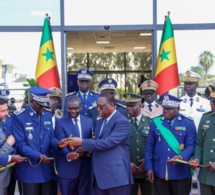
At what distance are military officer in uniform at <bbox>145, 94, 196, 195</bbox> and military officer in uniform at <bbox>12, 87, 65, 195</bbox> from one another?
126 cm

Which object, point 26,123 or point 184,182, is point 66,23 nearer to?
point 26,123

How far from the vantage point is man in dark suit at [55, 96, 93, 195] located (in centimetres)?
464

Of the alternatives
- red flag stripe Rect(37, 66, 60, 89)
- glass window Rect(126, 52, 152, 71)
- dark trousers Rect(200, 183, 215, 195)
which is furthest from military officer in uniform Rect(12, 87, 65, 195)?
glass window Rect(126, 52, 152, 71)

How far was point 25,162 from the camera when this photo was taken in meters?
4.51

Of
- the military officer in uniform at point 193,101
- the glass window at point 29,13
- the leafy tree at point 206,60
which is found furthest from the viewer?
the leafy tree at point 206,60

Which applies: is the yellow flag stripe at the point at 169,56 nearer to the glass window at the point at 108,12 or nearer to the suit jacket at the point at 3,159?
the glass window at the point at 108,12

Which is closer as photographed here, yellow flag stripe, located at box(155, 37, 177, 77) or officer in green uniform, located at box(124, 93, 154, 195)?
officer in green uniform, located at box(124, 93, 154, 195)

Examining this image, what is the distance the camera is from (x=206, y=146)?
4312 millimetres

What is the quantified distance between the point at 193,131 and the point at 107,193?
4.31ft

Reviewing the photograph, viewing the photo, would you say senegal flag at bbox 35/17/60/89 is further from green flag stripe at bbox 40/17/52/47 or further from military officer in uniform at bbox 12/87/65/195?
military officer in uniform at bbox 12/87/65/195

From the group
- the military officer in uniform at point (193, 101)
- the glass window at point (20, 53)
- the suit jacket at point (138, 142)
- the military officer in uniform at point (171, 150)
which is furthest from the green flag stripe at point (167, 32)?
Result: the military officer in uniform at point (171, 150)

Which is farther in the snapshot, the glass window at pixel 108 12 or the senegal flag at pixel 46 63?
the glass window at pixel 108 12

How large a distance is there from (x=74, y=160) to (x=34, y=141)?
57 centimetres

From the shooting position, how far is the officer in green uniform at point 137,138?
4945mm
